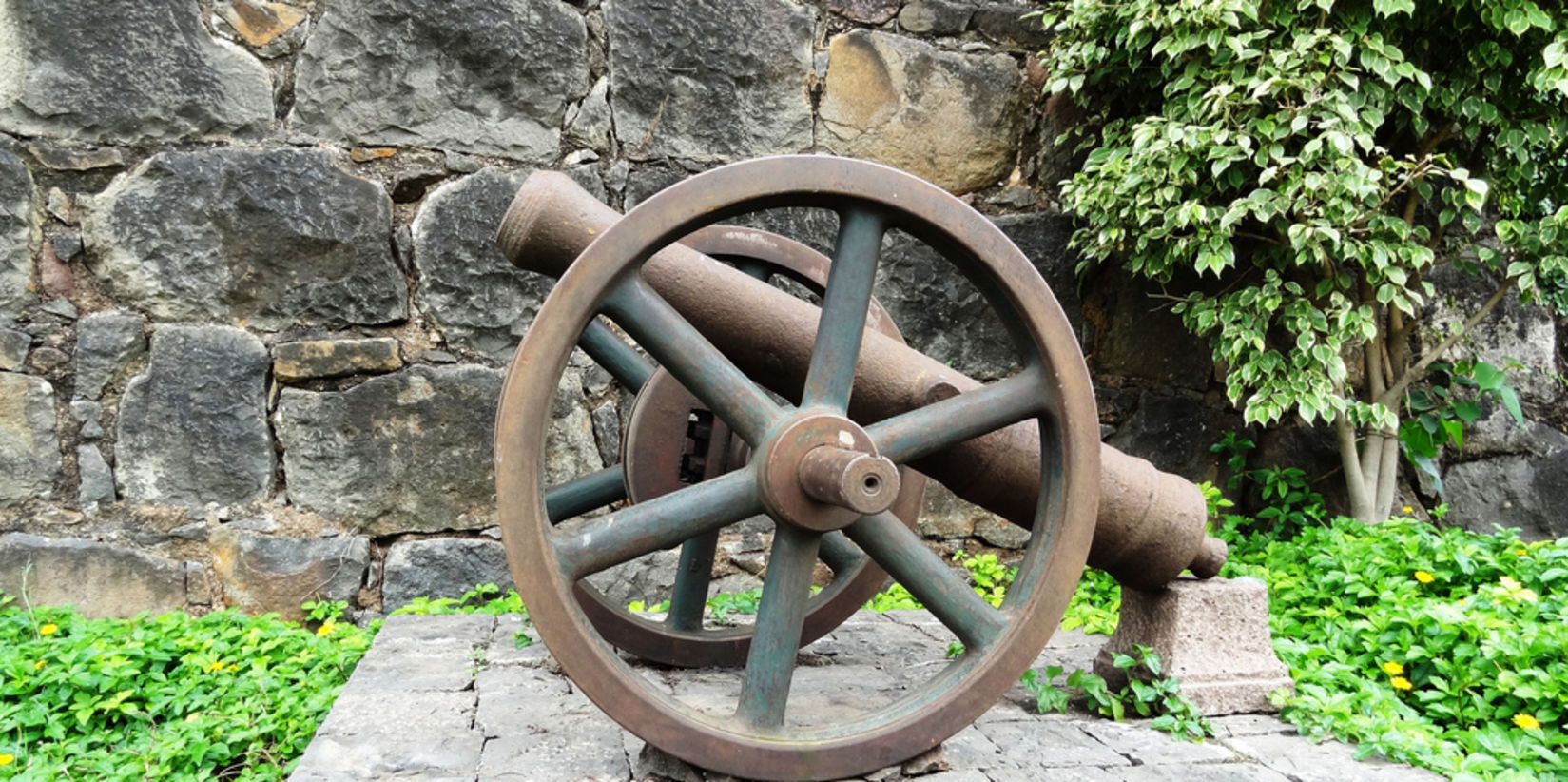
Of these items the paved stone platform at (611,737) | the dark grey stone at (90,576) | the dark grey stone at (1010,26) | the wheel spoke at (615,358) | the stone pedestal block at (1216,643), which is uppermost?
the dark grey stone at (1010,26)

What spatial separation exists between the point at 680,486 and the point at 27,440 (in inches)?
79.1

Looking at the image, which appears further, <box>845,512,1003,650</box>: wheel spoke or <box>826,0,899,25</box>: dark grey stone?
<box>826,0,899,25</box>: dark grey stone

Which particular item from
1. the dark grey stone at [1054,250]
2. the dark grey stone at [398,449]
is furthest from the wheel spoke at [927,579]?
the dark grey stone at [1054,250]

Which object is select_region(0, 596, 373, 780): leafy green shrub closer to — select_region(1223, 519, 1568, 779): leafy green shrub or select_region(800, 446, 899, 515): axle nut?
select_region(800, 446, 899, 515): axle nut

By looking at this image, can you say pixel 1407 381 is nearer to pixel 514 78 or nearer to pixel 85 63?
pixel 514 78

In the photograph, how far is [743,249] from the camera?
236cm

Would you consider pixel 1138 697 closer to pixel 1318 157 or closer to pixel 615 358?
pixel 615 358

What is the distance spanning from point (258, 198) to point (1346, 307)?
Answer: 329 centimetres

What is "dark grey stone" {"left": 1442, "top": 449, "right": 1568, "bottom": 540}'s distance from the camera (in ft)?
12.9

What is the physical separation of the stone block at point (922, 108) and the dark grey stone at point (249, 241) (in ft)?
5.03

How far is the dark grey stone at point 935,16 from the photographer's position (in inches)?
142

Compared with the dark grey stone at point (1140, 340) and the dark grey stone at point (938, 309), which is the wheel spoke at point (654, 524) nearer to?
the dark grey stone at point (938, 309)

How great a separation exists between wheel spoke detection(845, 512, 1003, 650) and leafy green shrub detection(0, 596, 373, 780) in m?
1.34

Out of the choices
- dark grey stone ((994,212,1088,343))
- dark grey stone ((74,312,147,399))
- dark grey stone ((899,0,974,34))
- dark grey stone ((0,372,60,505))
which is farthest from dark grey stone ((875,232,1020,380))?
dark grey stone ((0,372,60,505))
